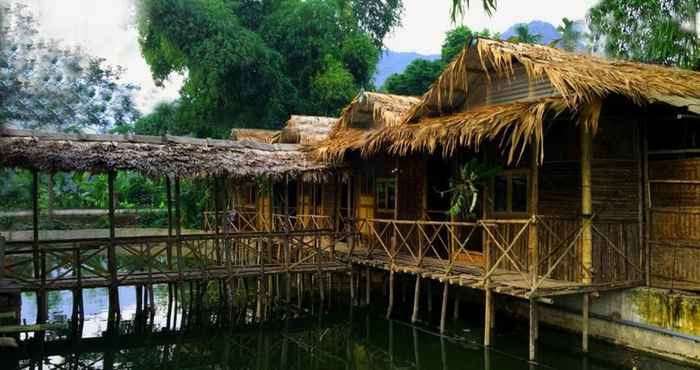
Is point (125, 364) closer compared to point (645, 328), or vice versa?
point (645, 328)

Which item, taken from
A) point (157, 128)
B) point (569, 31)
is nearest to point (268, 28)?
point (157, 128)

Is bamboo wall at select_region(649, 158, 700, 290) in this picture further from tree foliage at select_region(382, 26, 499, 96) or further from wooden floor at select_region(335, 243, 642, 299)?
tree foliage at select_region(382, 26, 499, 96)

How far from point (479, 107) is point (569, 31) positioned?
17330mm

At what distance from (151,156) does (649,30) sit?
1223cm

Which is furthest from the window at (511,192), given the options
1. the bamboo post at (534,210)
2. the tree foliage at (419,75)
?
the tree foliage at (419,75)

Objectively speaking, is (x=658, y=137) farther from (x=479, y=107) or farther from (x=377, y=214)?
(x=377, y=214)

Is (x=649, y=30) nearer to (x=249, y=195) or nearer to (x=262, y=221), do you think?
(x=262, y=221)

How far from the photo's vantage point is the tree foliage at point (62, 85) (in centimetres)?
1823

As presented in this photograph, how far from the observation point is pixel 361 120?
48.6 ft

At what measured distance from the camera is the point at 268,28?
91.0 ft

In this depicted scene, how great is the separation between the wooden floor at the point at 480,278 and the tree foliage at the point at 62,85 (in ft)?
32.8

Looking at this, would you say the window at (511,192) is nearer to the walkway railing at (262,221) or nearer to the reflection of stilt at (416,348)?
the reflection of stilt at (416,348)

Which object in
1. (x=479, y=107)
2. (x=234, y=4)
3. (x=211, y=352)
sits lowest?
(x=211, y=352)

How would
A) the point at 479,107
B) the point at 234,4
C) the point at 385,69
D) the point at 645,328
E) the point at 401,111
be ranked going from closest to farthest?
the point at 645,328, the point at 479,107, the point at 401,111, the point at 234,4, the point at 385,69
